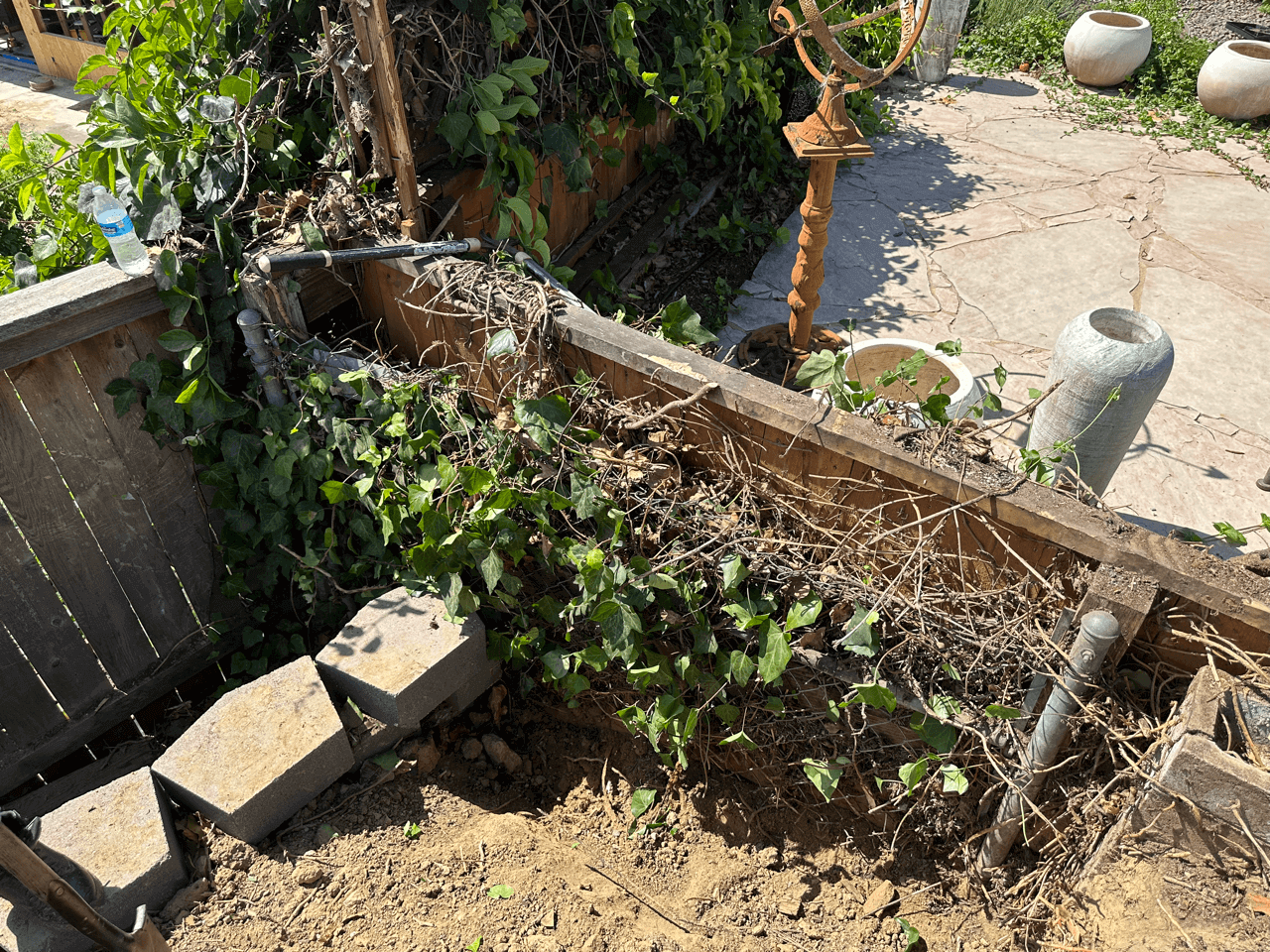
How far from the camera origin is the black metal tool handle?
2570 mm

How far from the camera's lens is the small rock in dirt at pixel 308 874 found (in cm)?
225

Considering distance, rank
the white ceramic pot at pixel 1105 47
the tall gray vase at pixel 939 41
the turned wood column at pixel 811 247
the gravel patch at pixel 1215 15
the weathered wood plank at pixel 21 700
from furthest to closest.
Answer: the gravel patch at pixel 1215 15
the tall gray vase at pixel 939 41
the white ceramic pot at pixel 1105 47
the turned wood column at pixel 811 247
the weathered wood plank at pixel 21 700

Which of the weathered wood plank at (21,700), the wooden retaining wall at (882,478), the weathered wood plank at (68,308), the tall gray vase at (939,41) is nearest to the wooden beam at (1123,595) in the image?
the wooden retaining wall at (882,478)

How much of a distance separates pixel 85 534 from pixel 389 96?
5.89ft

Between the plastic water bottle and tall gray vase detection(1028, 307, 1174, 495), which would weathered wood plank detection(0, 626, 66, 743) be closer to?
the plastic water bottle

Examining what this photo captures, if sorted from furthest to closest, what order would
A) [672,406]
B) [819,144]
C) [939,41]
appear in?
[939,41], [819,144], [672,406]

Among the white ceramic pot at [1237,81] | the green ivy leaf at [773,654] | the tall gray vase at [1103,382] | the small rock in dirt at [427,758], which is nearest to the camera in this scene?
the green ivy leaf at [773,654]

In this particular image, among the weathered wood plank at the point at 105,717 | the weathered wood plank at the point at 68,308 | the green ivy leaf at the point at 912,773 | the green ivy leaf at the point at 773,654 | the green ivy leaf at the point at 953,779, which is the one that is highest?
the weathered wood plank at the point at 68,308

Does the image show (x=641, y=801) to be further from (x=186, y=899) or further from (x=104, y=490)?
(x=104, y=490)

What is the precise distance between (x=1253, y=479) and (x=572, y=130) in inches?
134

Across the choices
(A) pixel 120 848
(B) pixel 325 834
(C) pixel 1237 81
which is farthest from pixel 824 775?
(C) pixel 1237 81

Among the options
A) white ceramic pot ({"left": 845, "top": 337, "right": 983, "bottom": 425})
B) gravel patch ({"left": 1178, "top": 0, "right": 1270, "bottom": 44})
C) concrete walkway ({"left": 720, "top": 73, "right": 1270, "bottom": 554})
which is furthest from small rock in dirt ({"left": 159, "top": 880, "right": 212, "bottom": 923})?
gravel patch ({"left": 1178, "top": 0, "right": 1270, "bottom": 44})

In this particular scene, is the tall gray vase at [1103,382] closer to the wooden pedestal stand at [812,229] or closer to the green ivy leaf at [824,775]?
the wooden pedestal stand at [812,229]

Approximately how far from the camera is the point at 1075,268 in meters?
5.40
